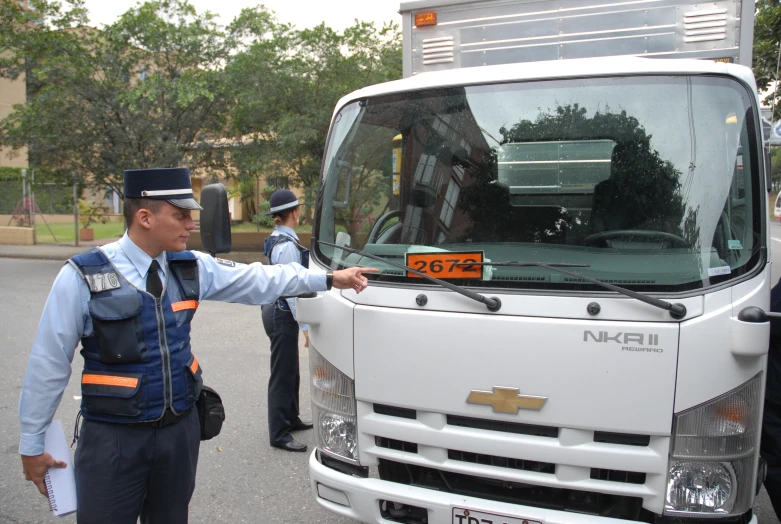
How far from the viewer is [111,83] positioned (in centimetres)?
1420

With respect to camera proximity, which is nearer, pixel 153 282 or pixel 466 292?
pixel 153 282

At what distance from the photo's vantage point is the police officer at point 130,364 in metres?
2.21

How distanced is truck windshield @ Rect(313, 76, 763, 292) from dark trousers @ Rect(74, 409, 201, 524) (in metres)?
1.11

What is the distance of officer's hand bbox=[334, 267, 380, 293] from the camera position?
104 inches

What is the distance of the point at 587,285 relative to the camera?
2428mm

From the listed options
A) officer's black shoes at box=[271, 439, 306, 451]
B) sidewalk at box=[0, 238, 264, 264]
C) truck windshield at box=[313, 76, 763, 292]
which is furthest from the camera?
sidewalk at box=[0, 238, 264, 264]

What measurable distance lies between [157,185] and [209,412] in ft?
3.11

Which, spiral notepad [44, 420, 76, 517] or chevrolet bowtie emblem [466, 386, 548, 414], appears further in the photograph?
chevrolet bowtie emblem [466, 386, 548, 414]

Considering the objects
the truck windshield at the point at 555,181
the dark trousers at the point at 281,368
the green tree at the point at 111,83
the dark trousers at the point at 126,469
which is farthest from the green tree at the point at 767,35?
the green tree at the point at 111,83

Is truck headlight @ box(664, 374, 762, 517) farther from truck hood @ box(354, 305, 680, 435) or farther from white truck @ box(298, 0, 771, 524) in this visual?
truck hood @ box(354, 305, 680, 435)

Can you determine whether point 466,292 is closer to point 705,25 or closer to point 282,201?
point 705,25

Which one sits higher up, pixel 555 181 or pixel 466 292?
pixel 555 181

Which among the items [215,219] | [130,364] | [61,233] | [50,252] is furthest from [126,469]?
[61,233]

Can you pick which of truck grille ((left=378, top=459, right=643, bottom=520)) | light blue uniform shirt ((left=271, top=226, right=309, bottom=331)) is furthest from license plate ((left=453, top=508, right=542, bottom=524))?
light blue uniform shirt ((left=271, top=226, right=309, bottom=331))
